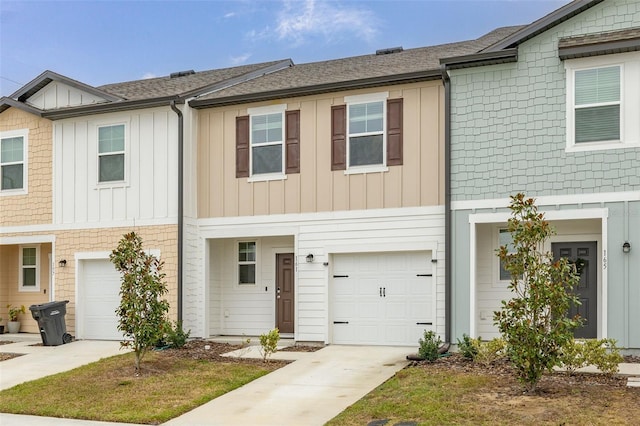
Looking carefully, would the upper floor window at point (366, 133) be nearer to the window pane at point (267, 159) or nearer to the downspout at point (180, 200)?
the window pane at point (267, 159)

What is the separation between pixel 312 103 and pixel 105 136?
5.04 metres

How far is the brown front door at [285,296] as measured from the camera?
16.0m

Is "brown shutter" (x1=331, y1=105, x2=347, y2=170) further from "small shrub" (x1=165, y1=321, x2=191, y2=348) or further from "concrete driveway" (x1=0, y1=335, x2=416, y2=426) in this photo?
"small shrub" (x1=165, y1=321, x2=191, y2=348)

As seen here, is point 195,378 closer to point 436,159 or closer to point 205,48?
point 436,159

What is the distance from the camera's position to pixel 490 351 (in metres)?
11.6

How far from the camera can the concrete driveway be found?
937 centimetres

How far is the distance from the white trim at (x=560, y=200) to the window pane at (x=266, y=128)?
432cm

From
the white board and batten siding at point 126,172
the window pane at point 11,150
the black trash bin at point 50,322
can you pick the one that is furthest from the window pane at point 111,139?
the black trash bin at point 50,322

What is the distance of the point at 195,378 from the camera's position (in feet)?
38.1

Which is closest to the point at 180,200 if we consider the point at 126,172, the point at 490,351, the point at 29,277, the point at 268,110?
the point at 126,172

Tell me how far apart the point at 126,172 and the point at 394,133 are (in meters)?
6.22

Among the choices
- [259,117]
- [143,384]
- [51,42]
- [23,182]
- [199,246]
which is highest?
[51,42]

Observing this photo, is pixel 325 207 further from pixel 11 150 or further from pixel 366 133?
pixel 11 150

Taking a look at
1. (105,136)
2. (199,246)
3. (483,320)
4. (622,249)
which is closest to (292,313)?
(199,246)
